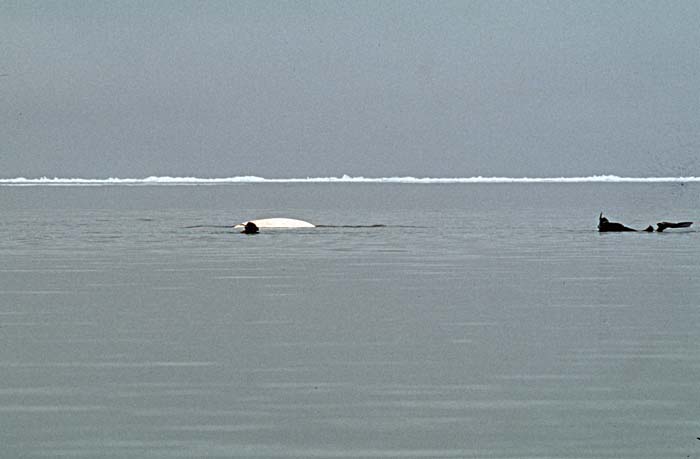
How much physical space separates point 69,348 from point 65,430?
24.8ft

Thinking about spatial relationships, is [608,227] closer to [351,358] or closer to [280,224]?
[280,224]

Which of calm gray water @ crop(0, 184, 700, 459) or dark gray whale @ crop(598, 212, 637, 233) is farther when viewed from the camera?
dark gray whale @ crop(598, 212, 637, 233)

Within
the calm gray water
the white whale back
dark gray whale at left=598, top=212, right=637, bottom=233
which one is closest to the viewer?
the calm gray water

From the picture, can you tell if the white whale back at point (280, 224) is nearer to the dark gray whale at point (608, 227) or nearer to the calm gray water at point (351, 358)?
the dark gray whale at point (608, 227)

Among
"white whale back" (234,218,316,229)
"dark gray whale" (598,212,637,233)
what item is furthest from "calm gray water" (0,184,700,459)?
"white whale back" (234,218,316,229)

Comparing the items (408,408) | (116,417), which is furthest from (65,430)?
(408,408)

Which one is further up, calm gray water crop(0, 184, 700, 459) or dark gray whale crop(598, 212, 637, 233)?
dark gray whale crop(598, 212, 637, 233)

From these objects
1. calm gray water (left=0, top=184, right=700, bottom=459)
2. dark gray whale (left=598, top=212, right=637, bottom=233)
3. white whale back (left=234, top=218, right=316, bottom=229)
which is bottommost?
calm gray water (left=0, top=184, right=700, bottom=459)

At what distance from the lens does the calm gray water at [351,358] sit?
1752cm

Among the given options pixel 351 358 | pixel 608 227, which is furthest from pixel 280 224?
pixel 351 358

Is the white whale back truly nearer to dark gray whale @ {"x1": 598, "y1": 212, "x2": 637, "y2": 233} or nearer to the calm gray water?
dark gray whale @ {"x1": 598, "y1": 212, "x2": 637, "y2": 233}

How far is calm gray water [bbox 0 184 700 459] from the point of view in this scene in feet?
57.5

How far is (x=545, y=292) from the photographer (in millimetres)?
35906

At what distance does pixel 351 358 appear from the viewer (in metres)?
23.9
